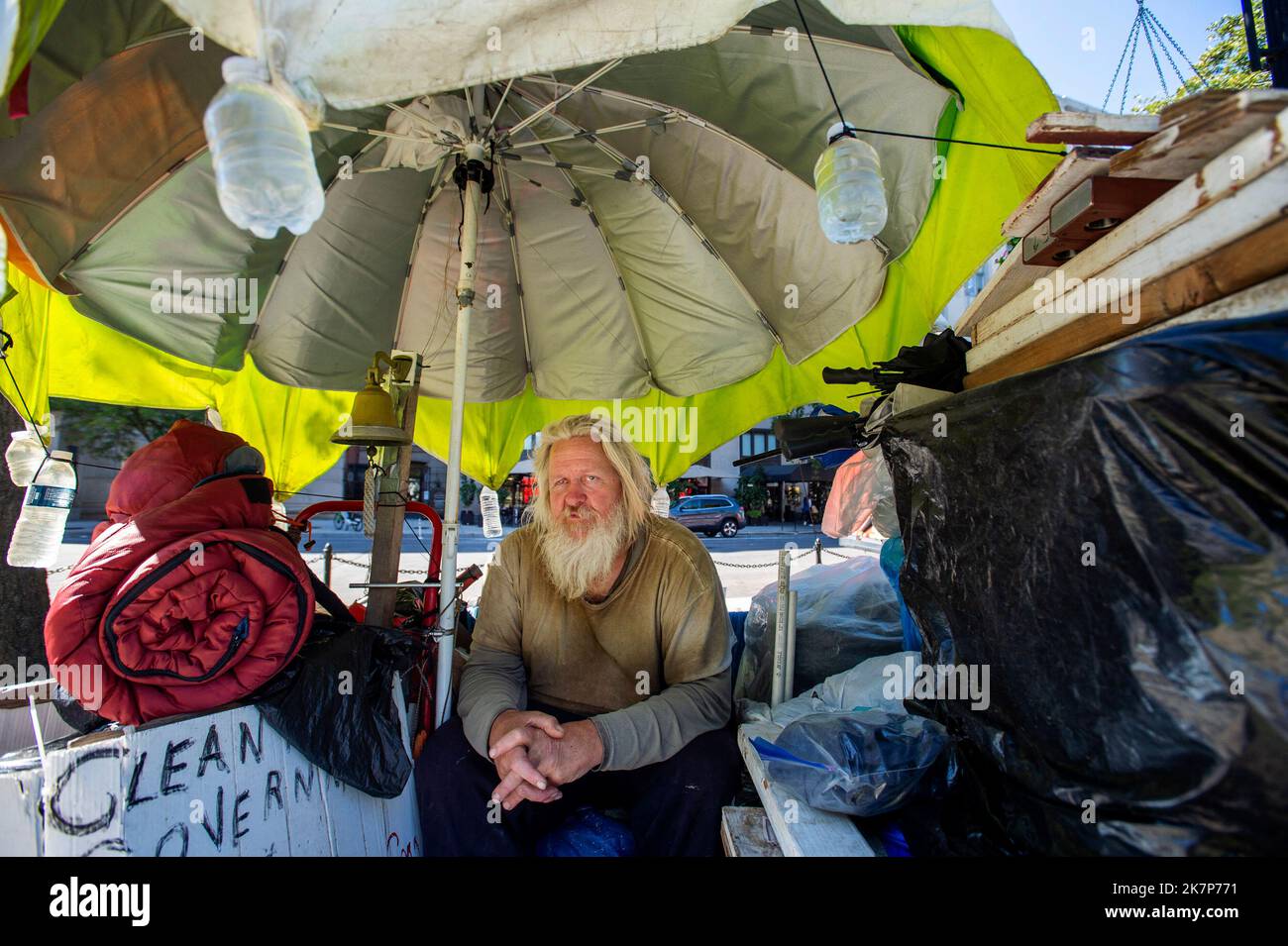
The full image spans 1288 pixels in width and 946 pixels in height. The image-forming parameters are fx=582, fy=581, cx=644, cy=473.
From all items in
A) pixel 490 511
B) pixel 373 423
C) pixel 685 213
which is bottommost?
pixel 490 511

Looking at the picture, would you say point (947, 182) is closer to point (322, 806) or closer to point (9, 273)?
point (322, 806)

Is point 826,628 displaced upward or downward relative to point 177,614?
downward

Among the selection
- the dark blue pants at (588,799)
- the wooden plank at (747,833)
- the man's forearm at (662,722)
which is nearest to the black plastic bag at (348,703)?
the dark blue pants at (588,799)

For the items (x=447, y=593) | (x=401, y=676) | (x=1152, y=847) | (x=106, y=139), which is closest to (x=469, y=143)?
(x=106, y=139)

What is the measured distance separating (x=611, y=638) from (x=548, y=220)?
2635 mm

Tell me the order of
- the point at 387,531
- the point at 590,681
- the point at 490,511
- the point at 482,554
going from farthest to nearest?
1. the point at 482,554
2. the point at 490,511
3. the point at 387,531
4. the point at 590,681

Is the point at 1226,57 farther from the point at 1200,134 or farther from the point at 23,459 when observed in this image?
the point at 23,459

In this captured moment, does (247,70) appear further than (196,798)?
No

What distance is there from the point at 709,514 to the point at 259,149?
24.1m

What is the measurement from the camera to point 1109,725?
98 centimetres

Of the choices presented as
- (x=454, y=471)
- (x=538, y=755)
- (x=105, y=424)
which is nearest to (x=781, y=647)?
(x=538, y=755)

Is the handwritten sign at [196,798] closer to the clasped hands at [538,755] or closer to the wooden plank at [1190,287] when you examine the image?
the clasped hands at [538,755]

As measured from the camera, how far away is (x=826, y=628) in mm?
3098

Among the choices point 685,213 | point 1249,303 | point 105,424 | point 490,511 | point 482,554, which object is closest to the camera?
point 1249,303
